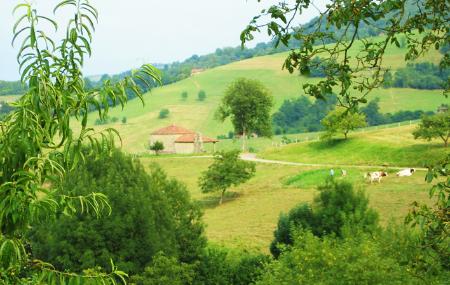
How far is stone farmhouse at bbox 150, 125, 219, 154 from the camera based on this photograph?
88.6m

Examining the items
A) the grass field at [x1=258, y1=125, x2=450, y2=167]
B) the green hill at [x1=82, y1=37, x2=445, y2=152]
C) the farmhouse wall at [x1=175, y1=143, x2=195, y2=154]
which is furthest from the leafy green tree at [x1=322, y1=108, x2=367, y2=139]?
the green hill at [x1=82, y1=37, x2=445, y2=152]

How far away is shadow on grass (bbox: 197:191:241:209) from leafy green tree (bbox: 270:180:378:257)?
76.8 feet

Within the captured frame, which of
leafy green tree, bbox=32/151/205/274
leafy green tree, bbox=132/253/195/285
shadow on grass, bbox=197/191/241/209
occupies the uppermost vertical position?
leafy green tree, bbox=32/151/205/274

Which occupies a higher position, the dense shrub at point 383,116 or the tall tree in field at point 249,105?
the tall tree in field at point 249,105

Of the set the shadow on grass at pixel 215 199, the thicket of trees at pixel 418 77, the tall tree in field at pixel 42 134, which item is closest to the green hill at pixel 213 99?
the thicket of trees at pixel 418 77

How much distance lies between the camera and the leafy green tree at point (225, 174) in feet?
177

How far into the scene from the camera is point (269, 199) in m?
48.9

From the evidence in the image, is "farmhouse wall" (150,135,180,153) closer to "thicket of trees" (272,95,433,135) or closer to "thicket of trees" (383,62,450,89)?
"thicket of trees" (272,95,433,135)

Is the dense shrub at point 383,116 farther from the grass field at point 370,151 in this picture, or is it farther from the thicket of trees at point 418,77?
the grass field at point 370,151

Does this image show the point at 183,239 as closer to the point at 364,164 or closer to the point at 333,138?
the point at 364,164

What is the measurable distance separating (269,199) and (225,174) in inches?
275

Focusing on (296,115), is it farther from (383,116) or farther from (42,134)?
(42,134)

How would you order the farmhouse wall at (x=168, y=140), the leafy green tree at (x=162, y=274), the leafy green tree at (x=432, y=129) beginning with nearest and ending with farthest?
the leafy green tree at (x=162, y=274) < the leafy green tree at (x=432, y=129) < the farmhouse wall at (x=168, y=140)

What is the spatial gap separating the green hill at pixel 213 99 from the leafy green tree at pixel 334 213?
74.1 meters
